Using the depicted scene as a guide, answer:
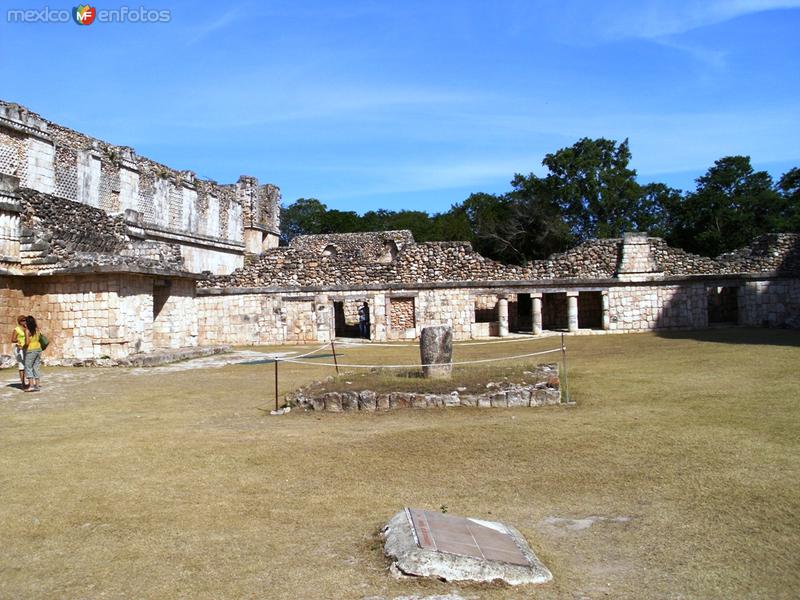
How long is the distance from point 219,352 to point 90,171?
46.4ft

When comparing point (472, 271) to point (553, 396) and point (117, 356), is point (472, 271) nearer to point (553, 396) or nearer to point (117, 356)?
point (117, 356)

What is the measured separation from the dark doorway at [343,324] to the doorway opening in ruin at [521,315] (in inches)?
260

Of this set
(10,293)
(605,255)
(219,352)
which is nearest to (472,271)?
(605,255)

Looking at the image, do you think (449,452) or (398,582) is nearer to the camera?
(398,582)

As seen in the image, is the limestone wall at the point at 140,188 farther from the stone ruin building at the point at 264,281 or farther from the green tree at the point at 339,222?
the green tree at the point at 339,222

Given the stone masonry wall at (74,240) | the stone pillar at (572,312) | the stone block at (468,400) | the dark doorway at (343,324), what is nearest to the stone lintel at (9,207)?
the stone masonry wall at (74,240)

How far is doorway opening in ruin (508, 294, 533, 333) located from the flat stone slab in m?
23.6

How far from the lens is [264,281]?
82.5 ft

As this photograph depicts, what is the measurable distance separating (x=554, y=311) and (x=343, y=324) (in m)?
9.52

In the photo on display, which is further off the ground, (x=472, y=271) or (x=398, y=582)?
(x=472, y=271)

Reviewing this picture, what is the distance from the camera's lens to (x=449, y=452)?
706cm

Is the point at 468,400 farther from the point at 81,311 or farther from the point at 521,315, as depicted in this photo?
the point at 521,315

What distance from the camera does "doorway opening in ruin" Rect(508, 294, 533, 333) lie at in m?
28.9

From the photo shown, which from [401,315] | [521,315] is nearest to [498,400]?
[401,315]
